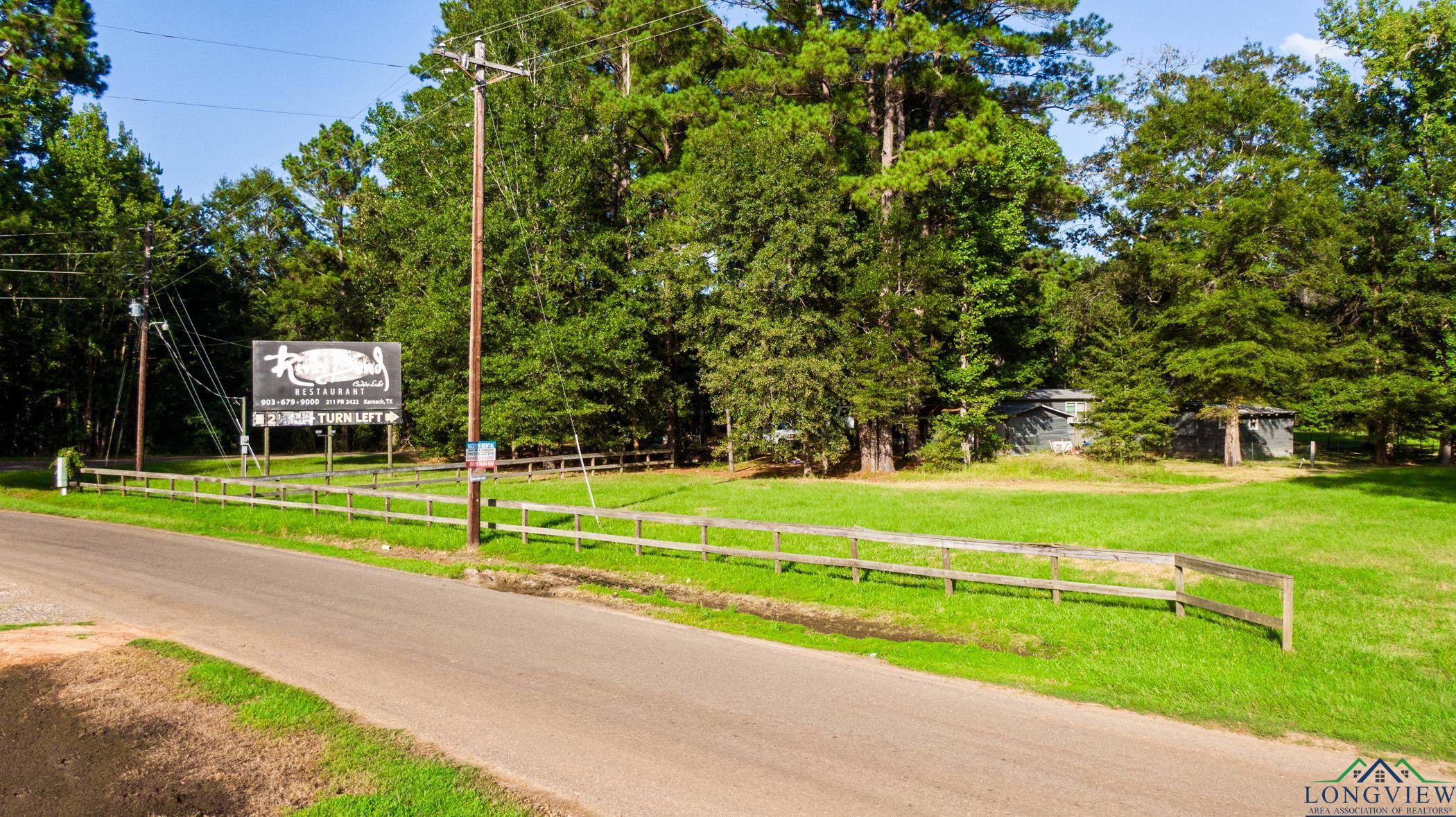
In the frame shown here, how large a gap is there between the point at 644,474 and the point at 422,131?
72.0ft

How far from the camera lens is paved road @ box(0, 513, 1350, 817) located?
534 centimetres

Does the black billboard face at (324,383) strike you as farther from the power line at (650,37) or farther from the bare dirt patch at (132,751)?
the bare dirt patch at (132,751)

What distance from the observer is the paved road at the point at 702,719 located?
5.34 m

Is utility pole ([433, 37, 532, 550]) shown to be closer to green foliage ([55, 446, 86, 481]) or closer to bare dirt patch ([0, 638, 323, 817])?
bare dirt patch ([0, 638, 323, 817])

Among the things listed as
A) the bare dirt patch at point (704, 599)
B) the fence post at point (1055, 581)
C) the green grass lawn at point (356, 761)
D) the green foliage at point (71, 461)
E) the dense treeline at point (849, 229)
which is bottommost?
the bare dirt patch at point (704, 599)

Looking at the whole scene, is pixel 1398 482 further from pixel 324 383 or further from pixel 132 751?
pixel 324 383

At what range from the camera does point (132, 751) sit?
5887 millimetres

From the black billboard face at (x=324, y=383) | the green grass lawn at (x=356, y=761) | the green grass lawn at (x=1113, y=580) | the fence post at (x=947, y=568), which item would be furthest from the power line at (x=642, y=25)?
the green grass lawn at (x=356, y=761)

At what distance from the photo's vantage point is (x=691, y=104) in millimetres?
36031

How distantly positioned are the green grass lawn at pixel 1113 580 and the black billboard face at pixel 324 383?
15.3ft

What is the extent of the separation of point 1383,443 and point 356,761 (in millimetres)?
50805

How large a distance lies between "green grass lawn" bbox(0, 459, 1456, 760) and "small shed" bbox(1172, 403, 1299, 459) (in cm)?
1858

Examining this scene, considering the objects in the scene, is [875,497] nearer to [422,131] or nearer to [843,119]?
[843,119]

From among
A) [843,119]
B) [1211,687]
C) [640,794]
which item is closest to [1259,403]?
[843,119]
